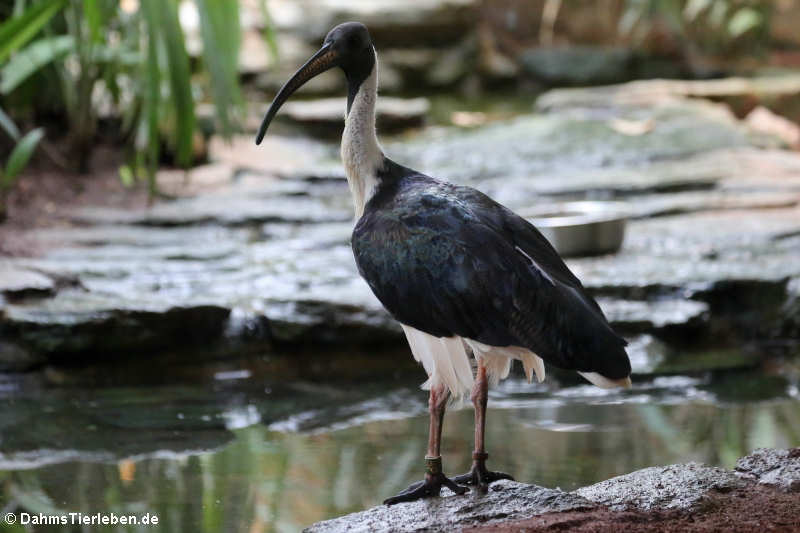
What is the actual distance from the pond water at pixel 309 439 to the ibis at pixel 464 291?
590mm

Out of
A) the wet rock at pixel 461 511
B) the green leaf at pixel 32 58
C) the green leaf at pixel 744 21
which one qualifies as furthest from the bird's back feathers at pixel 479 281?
the green leaf at pixel 744 21

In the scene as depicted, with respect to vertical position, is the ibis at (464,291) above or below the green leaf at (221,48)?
below

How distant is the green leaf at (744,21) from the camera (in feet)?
38.0

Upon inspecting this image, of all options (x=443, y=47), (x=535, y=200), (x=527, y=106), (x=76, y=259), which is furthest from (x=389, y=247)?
(x=443, y=47)

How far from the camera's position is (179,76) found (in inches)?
239

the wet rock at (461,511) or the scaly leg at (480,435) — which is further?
the scaly leg at (480,435)

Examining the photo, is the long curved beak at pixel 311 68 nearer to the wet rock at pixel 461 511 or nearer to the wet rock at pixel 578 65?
the wet rock at pixel 461 511

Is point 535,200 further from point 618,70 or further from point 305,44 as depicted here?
point 618,70

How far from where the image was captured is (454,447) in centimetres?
387

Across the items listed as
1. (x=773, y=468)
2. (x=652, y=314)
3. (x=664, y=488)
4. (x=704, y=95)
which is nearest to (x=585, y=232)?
(x=652, y=314)

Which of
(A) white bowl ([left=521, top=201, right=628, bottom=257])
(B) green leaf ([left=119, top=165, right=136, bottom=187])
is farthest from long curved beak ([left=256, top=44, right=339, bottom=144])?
(B) green leaf ([left=119, top=165, right=136, bottom=187])

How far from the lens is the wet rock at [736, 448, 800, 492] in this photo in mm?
3047

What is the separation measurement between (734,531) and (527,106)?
797 centimetres

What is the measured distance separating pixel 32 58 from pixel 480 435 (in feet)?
14.4
